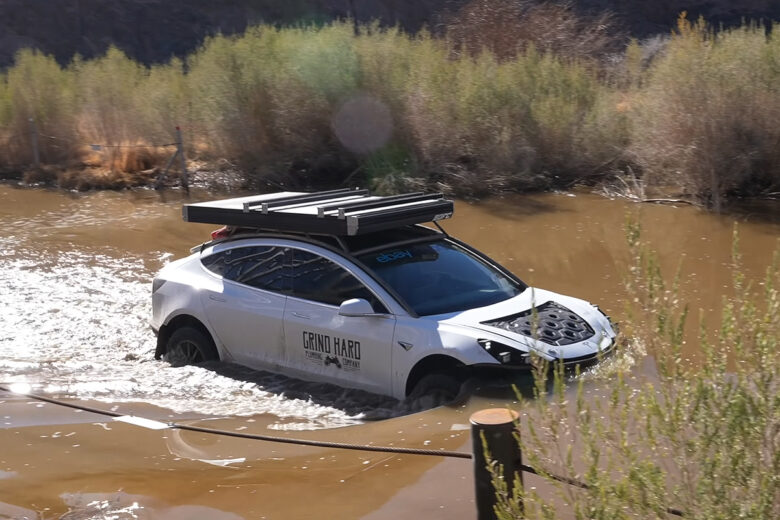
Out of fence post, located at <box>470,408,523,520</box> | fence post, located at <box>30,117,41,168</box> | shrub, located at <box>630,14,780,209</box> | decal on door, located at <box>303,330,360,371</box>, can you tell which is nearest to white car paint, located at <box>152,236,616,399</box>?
decal on door, located at <box>303,330,360,371</box>

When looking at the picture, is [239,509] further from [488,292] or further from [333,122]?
[333,122]

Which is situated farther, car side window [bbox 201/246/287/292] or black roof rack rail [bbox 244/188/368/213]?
black roof rack rail [bbox 244/188/368/213]

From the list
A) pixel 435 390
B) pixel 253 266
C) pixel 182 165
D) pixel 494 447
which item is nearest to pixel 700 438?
pixel 494 447

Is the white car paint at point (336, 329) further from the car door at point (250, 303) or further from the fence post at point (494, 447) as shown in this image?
the fence post at point (494, 447)

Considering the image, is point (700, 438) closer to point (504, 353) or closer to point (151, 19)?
point (504, 353)

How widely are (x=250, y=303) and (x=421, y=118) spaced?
456 inches

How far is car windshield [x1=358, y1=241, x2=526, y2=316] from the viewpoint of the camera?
719cm

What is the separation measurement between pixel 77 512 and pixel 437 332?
8.51 ft

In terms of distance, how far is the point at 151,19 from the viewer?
160 feet

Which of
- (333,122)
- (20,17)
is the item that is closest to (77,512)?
(333,122)

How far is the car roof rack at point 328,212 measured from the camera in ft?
24.0

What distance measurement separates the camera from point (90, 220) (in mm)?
17703

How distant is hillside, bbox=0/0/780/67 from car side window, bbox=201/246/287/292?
38.5 meters

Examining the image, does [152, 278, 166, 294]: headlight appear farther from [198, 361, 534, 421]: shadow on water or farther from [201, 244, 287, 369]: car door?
[198, 361, 534, 421]: shadow on water
